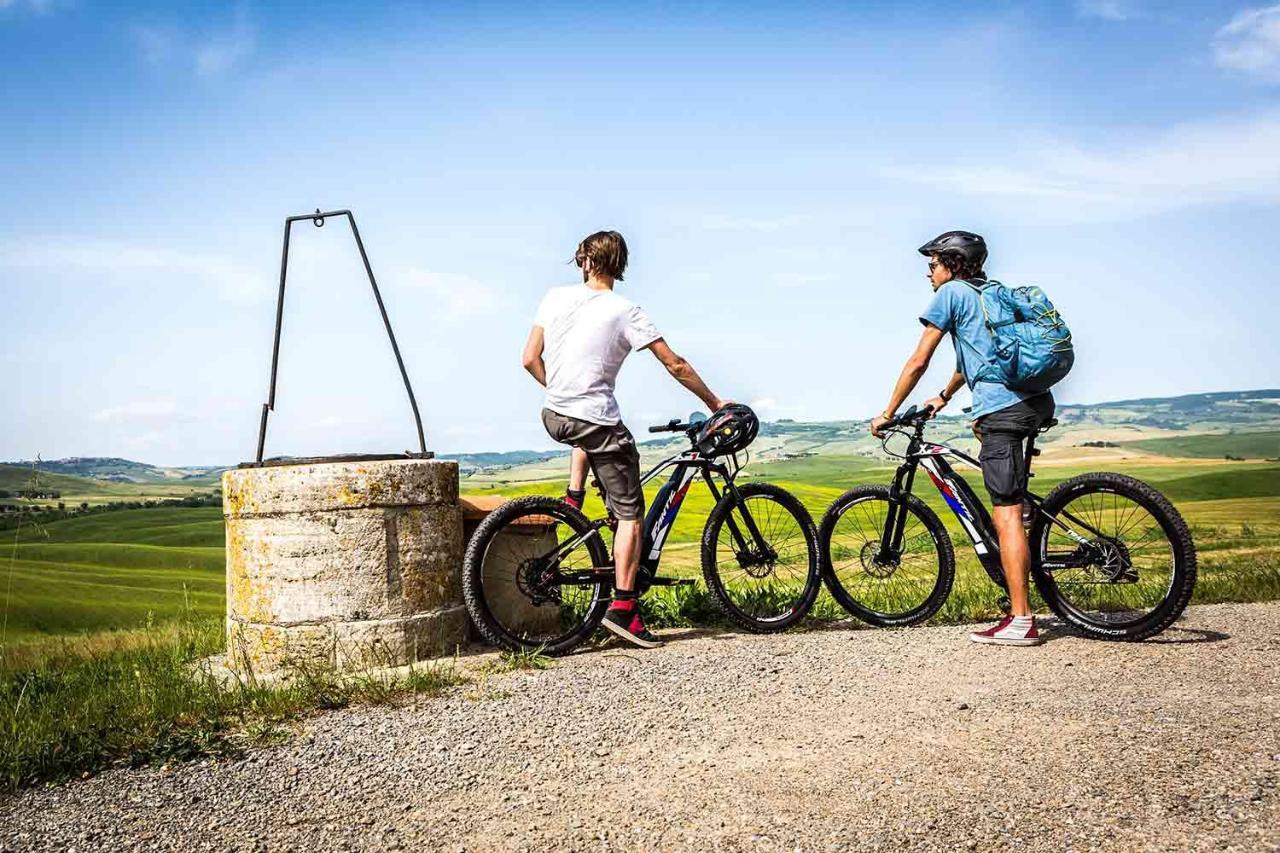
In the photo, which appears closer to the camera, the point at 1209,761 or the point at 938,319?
the point at 1209,761

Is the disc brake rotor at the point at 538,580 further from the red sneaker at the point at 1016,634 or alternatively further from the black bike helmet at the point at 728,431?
the red sneaker at the point at 1016,634

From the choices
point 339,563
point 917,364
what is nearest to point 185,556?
point 339,563

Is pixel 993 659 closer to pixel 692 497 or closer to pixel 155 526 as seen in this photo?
pixel 692 497

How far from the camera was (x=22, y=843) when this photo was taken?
154 inches

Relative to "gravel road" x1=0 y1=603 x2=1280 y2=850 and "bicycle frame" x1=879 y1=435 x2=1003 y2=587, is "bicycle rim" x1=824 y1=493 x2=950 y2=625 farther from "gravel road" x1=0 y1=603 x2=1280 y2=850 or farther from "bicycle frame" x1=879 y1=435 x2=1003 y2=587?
"gravel road" x1=0 y1=603 x2=1280 y2=850

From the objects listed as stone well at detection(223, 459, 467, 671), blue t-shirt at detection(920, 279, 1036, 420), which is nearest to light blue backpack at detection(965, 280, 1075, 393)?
blue t-shirt at detection(920, 279, 1036, 420)

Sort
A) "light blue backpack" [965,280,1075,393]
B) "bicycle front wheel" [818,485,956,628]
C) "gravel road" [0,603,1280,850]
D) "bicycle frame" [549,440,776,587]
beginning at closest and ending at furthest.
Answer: "gravel road" [0,603,1280,850] < "light blue backpack" [965,280,1075,393] < "bicycle frame" [549,440,776,587] < "bicycle front wheel" [818,485,956,628]

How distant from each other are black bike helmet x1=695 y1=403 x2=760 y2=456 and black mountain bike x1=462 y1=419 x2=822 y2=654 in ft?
0.24

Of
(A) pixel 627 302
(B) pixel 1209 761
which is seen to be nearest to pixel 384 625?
(A) pixel 627 302

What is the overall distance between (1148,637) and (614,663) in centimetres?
344

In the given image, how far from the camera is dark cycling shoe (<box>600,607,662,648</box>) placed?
657cm

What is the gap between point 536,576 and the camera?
6.65m

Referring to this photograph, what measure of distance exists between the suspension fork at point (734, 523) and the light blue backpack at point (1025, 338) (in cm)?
184

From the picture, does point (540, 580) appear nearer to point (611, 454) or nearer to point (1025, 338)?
point (611, 454)
